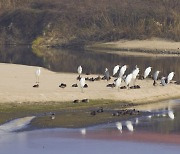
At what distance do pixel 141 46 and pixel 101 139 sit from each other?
80.6 meters

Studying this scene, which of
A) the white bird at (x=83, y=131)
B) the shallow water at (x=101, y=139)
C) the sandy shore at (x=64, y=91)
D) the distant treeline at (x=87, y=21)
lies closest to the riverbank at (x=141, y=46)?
the distant treeline at (x=87, y=21)

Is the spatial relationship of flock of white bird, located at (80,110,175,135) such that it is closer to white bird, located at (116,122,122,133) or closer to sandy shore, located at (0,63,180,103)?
white bird, located at (116,122,122,133)

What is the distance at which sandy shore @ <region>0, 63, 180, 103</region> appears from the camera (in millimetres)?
36531

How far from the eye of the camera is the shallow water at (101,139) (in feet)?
86.1

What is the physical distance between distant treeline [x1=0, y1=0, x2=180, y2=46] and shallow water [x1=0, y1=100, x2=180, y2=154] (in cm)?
8555

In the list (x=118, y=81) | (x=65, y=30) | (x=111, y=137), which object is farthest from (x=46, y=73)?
(x=65, y=30)

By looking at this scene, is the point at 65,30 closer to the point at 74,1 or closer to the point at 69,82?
the point at 74,1

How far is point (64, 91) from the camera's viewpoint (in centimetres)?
3853

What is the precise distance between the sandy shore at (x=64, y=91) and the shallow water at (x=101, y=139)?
5909mm

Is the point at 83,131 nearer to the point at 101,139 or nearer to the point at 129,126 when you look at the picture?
the point at 101,139

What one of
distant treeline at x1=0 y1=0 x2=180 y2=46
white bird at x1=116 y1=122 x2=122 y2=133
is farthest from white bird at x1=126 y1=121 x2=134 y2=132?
distant treeline at x1=0 y1=0 x2=180 y2=46

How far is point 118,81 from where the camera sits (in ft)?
131

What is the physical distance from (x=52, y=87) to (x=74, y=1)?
119808 mm

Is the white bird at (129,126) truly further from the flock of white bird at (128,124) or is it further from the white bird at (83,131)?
the white bird at (83,131)
